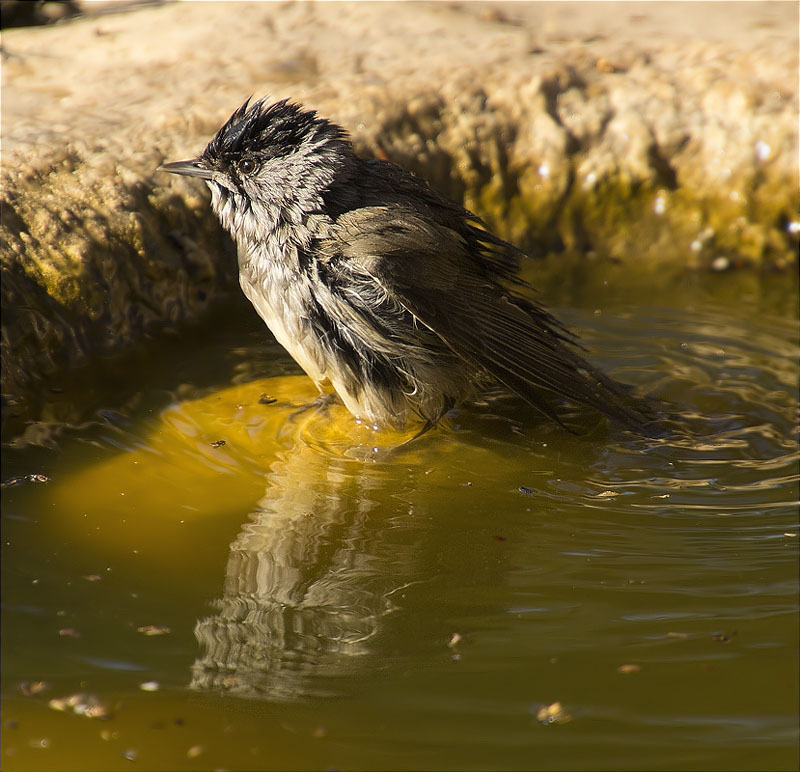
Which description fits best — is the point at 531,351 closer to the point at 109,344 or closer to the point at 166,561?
the point at 166,561

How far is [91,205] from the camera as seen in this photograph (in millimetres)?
4590

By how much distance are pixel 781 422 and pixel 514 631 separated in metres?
2.06

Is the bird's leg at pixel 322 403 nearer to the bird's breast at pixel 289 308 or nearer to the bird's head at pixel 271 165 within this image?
the bird's breast at pixel 289 308

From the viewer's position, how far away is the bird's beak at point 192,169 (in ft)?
13.7

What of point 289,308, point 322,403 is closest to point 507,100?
point 322,403

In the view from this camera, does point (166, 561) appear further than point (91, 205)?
No

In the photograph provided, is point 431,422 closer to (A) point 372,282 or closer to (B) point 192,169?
(A) point 372,282

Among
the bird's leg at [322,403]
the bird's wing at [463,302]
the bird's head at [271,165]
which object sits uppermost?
the bird's head at [271,165]

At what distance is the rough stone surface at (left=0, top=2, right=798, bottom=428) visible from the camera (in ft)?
18.2

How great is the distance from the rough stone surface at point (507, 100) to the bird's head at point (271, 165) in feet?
3.08

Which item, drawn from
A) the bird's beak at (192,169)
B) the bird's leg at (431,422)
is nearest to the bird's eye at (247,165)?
the bird's beak at (192,169)

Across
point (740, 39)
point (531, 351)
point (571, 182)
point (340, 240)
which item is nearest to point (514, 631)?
point (531, 351)

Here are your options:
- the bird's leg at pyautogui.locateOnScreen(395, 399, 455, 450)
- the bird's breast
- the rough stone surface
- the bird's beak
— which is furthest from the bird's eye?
the bird's leg at pyautogui.locateOnScreen(395, 399, 455, 450)

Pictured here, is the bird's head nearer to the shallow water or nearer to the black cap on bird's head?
the black cap on bird's head
